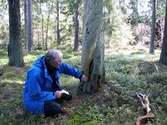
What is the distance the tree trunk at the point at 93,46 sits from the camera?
28.1 feet

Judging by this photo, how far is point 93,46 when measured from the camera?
864 cm

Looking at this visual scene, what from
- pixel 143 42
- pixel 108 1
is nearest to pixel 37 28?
pixel 143 42

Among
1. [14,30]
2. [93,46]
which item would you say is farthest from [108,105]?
[14,30]

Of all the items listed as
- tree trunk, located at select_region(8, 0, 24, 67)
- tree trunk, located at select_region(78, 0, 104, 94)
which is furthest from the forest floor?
tree trunk, located at select_region(8, 0, 24, 67)

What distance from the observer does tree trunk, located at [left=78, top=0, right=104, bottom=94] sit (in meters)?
8.58

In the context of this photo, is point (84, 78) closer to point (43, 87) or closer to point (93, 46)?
point (93, 46)

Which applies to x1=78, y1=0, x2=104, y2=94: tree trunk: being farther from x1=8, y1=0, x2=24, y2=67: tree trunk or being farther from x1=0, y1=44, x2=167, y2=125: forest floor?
x1=8, y1=0, x2=24, y2=67: tree trunk

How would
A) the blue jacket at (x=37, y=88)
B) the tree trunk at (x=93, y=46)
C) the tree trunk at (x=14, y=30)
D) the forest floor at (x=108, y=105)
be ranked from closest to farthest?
the blue jacket at (x=37, y=88) < the forest floor at (x=108, y=105) < the tree trunk at (x=93, y=46) < the tree trunk at (x=14, y=30)

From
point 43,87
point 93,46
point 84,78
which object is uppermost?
point 93,46

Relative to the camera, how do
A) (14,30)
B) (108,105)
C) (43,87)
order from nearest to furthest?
A: (43,87)
(108,105)
(14,30)

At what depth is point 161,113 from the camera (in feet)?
26.2

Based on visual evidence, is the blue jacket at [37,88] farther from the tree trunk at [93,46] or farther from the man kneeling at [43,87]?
the tree trunk at [93,46]

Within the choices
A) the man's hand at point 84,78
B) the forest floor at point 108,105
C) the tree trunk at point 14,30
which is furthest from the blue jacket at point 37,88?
the tree trunk at point 14,30

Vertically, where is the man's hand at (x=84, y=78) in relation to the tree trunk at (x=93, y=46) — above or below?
below
